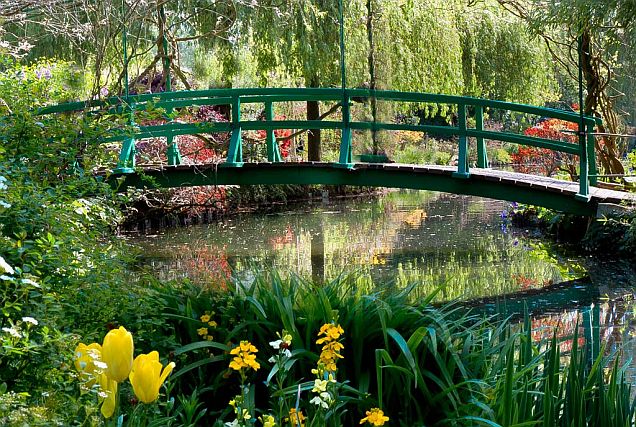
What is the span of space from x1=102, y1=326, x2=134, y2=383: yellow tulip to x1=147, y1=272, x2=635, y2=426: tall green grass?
1242mm

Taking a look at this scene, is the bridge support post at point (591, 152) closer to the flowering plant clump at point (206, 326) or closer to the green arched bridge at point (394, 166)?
the green arched bridge at point (394, 166)

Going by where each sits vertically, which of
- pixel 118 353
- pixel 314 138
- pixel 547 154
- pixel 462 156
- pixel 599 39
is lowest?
pixel 118 353

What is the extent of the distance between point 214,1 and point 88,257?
10.8m

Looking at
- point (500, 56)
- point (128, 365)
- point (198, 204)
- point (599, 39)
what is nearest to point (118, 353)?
point (128, 365)

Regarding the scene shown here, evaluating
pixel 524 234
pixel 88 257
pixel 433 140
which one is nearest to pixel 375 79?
pixel 524 234

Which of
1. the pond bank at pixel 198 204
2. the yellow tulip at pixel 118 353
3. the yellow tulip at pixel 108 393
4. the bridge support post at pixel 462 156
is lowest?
the pond bank at pixel 198 204

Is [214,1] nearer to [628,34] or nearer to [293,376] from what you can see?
[628,34]

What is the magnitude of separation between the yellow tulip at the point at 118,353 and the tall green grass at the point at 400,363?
124cm

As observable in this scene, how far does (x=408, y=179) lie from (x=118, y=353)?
891cm

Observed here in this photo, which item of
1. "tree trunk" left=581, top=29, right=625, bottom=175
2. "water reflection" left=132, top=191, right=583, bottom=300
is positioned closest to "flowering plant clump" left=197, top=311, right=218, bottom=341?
"water reflection" left=132, top=191, right=583, bottom=300

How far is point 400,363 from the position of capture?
3.76m

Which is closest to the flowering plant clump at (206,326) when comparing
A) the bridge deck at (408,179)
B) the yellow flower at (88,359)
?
the yellow flower at (88,359)

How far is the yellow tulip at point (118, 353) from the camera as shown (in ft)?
7.14

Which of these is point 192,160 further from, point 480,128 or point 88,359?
point 88,359
